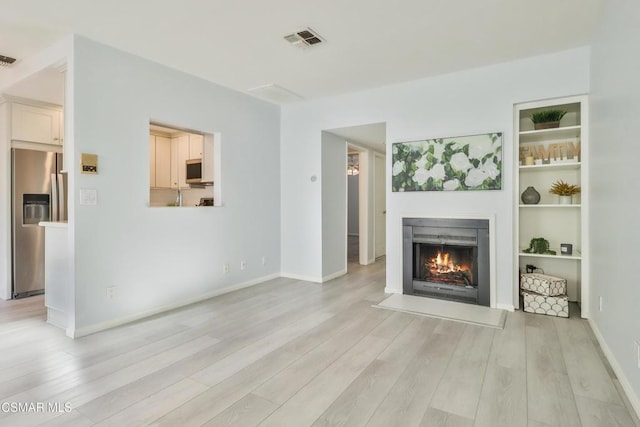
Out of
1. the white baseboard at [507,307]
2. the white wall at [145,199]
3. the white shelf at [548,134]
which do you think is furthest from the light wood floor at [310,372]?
the white shelf at [548,134]

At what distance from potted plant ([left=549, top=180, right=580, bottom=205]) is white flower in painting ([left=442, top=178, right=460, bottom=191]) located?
0.96m

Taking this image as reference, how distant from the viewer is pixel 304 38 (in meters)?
3.08

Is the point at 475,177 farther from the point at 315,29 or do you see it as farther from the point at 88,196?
the point at 88,196

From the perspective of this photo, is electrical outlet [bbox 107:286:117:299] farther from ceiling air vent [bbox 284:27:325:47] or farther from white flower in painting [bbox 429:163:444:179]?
white flower in painting [bbox 429:163:444:179]

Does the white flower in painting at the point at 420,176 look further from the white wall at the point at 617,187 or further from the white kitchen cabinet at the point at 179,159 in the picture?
the white kitchen cabinet at the point at 179,159

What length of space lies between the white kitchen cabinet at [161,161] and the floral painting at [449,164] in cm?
373

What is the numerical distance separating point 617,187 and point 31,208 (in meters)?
5.94

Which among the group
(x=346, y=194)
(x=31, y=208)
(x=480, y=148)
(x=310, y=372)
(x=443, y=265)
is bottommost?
(x=310, y=372)

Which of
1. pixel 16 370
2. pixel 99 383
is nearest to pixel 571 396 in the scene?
pixel 99 383

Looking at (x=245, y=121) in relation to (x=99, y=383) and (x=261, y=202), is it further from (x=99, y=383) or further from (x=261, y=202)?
(x=99, y=383)

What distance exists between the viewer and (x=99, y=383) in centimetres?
217

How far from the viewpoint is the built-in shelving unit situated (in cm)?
358

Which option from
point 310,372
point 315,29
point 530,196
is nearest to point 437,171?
point 530,196

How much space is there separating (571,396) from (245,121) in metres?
4.27
